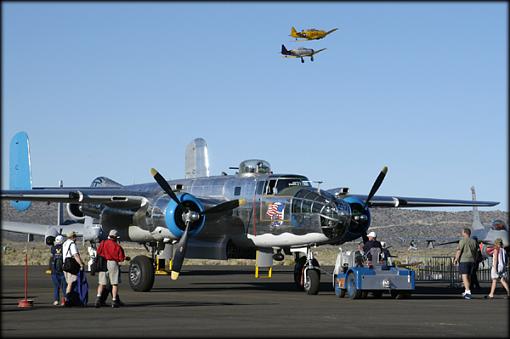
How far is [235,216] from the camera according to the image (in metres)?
31.9

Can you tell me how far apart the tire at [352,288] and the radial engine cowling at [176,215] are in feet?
19.4

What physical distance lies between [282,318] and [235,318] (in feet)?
3.15

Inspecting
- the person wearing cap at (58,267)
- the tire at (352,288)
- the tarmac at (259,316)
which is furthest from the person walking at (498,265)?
the person wearing cap at (58,267)

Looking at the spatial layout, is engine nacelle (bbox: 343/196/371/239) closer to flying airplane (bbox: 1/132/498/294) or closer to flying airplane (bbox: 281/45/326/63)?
flying airplane (bbox: 1/132/498/294)

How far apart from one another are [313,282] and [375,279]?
3484 mm

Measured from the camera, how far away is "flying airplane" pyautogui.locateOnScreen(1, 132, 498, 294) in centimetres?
2911

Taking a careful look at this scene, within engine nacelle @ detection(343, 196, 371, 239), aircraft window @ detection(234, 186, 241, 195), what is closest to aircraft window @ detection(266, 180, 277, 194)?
aircraft window @ detection(234, 186, 241, 195)

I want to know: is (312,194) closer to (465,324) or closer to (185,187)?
(185,187)

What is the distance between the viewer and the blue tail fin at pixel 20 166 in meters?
42.8

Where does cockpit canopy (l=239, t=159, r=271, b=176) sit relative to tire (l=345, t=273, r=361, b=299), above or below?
above

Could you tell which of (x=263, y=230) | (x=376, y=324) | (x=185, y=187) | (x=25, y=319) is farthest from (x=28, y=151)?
(x=376, y=324)

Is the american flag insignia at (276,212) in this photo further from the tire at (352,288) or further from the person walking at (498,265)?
the person walking at (498,265)

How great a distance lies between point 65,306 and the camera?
23250 mm

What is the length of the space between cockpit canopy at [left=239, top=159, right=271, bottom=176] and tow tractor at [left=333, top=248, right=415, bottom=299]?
20.4ft
